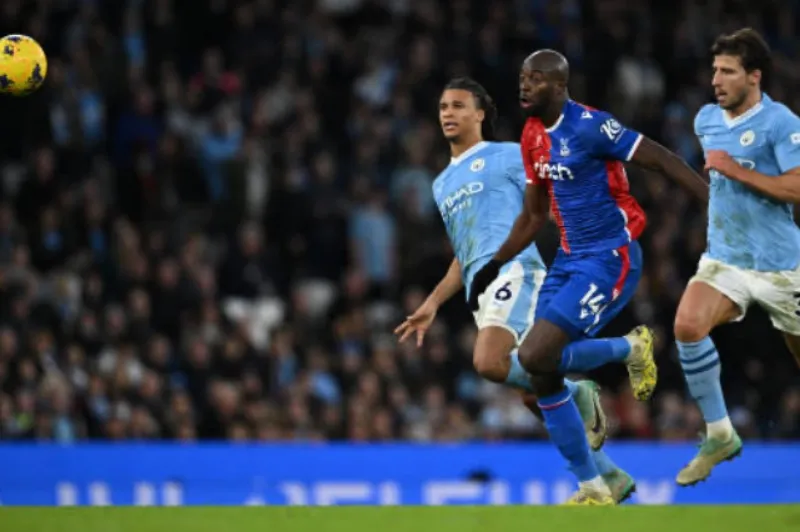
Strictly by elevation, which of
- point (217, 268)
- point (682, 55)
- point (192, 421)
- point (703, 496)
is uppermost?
point (682, 55)

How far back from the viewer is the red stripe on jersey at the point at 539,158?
346 inches

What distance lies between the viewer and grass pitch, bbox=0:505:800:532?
7.55m

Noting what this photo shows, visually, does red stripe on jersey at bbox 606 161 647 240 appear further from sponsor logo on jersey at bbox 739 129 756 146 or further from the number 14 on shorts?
sponsor logo on jersey at bbox 739 129 756 146

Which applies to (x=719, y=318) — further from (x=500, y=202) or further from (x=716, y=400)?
(x=500, y=202)

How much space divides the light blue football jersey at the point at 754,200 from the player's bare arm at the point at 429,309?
164cm

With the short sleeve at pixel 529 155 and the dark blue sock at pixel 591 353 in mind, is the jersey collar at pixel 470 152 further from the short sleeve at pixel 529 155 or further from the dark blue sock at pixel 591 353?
the dark blue sock at pixel 591 353

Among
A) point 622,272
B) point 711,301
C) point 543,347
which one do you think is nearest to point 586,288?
point 622,272

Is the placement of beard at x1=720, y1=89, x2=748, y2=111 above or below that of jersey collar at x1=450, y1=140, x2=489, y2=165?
above

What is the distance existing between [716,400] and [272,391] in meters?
6.83

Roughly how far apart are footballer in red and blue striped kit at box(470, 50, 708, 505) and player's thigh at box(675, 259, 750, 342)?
0.35 metres

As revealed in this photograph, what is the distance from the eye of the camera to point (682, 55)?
19.2 meters

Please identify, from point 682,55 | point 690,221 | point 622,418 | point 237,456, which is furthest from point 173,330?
point 682,55

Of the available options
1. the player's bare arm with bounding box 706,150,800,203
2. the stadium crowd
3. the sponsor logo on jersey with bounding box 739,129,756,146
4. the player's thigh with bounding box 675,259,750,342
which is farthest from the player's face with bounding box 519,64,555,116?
the stadium crowd

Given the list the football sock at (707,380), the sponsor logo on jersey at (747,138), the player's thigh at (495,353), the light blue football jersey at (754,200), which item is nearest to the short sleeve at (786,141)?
the light blue football jersey at (754,200)
